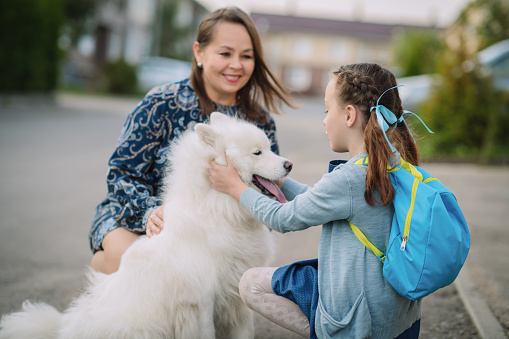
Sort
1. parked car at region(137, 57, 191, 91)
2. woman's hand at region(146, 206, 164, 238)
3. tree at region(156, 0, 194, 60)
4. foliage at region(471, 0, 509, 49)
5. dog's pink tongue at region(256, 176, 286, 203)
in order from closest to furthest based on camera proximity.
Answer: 1. dog's pink tongue at region(256, 176, 286, 203)
2. woman's hand at region(146, 206, 164, 238)
3. foliage at region(471, 0, 509, 49)
4. parked car at region(137, 57, 191, 91)
5. tree at region(156, 0, 194, 60)

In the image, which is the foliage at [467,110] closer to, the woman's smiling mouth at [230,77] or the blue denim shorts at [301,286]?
the woman's smiling mouth at [230,77]

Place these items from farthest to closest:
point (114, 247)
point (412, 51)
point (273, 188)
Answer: point (412, 51), point (114, 247), point (273, 188)

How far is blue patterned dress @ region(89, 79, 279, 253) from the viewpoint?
300 centimetres

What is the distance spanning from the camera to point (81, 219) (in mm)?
5844

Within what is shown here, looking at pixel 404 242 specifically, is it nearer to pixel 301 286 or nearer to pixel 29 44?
pixel 301 286

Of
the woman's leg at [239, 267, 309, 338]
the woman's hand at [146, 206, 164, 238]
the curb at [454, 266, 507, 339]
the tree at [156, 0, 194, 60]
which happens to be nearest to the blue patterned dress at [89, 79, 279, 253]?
the woman's hand at [146, 206, 164, 238]

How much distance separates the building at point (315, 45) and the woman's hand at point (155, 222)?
4720 cm

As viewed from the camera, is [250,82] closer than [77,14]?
Yes

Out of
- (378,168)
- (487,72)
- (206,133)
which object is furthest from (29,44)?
(378,168)

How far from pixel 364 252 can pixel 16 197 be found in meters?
5.94

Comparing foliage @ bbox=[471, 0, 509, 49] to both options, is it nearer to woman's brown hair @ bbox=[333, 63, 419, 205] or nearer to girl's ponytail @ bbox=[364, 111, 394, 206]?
woman's brown hair @ bbox=[333, 63, 419, 205]

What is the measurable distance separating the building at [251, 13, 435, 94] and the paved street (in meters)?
39.6

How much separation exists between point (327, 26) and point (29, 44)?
1617 inches

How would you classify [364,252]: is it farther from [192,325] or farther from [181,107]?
[181,107]
